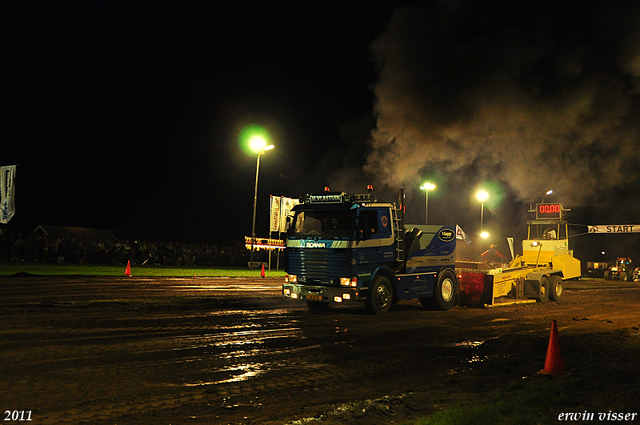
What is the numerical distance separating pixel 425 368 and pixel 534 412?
250cm

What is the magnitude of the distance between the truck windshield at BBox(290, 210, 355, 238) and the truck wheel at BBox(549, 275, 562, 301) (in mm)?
9573

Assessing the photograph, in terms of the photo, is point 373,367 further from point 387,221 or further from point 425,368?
point 387,221

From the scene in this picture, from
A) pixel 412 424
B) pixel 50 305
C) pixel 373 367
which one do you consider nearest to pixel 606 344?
pixel 373 367

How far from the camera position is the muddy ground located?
→ 5.90 metres

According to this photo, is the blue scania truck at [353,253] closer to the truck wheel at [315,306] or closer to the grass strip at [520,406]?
the truck wheel at [315,306]

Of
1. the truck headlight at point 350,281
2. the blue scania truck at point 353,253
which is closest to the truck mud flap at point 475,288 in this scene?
the blue scania truck at point 353,253

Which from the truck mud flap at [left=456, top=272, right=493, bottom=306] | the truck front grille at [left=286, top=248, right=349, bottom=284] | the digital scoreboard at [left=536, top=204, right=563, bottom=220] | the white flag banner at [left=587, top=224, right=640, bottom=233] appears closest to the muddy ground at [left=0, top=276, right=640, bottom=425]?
the truck front grille at [left=286, top=248, right=349, bottom=284]

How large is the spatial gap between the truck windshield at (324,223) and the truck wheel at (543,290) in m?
8.69

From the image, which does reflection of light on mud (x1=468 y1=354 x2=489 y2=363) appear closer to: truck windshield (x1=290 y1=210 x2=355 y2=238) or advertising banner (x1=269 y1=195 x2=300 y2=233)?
truck windshield (x1=290 y1=210 x2=355 y2=238)

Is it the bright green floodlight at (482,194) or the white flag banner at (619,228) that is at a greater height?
the bright green floodlight at (482,194)

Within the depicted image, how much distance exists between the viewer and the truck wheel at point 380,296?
13930mm

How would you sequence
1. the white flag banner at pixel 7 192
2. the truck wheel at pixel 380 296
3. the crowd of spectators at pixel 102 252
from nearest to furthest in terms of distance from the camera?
the truck wheel at pixel 380 296 < the crowd of spectators at pixel 102 252 < the white flag banner at pixel 7 192

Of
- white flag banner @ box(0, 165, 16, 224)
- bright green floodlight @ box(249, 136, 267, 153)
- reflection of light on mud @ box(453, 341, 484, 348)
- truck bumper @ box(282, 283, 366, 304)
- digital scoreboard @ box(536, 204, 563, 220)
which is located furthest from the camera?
bright green floodlight @ box(249, 136, 267, 153)

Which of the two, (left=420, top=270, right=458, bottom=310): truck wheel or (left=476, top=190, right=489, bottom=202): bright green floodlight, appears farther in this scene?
(left=476, top=190, right=489, bottom=202): bright green floodlight
